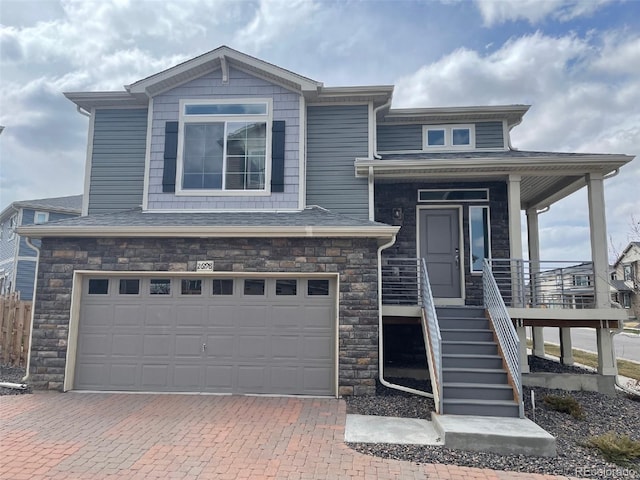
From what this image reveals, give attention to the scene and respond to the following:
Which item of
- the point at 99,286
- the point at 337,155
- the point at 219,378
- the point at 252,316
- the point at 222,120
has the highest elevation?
the point at 222,120

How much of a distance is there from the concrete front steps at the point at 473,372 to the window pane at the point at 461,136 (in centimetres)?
429

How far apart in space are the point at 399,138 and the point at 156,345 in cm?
687

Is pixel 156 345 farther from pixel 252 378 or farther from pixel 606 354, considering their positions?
pixel 606 354

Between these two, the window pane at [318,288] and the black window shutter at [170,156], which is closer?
the window pane at [318,288]

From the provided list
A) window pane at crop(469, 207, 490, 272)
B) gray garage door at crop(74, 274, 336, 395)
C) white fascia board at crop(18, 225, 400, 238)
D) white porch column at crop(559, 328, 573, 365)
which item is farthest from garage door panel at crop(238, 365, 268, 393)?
white porch column at crop(559, 328, 573, 365)

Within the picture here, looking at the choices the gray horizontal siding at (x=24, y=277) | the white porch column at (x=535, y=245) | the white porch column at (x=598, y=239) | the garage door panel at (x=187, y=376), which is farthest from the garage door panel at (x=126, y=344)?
the gray horizontal siding at (x=24, y=277)

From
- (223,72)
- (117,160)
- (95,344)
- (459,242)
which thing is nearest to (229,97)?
(223,72)

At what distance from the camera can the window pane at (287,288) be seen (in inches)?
284

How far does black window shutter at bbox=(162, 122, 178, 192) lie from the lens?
8.67 meters

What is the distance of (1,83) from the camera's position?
938 cm

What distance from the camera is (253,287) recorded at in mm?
7266

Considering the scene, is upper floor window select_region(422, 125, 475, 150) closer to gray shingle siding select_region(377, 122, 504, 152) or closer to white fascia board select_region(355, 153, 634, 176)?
gray shingle siding select_region(377, 122, 504, 152)

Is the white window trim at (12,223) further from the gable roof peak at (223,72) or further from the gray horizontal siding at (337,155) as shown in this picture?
the gray horizontal siding at (337,155)

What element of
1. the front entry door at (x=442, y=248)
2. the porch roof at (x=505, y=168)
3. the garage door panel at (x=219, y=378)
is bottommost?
the garage door panel at (x=219, y=378)
